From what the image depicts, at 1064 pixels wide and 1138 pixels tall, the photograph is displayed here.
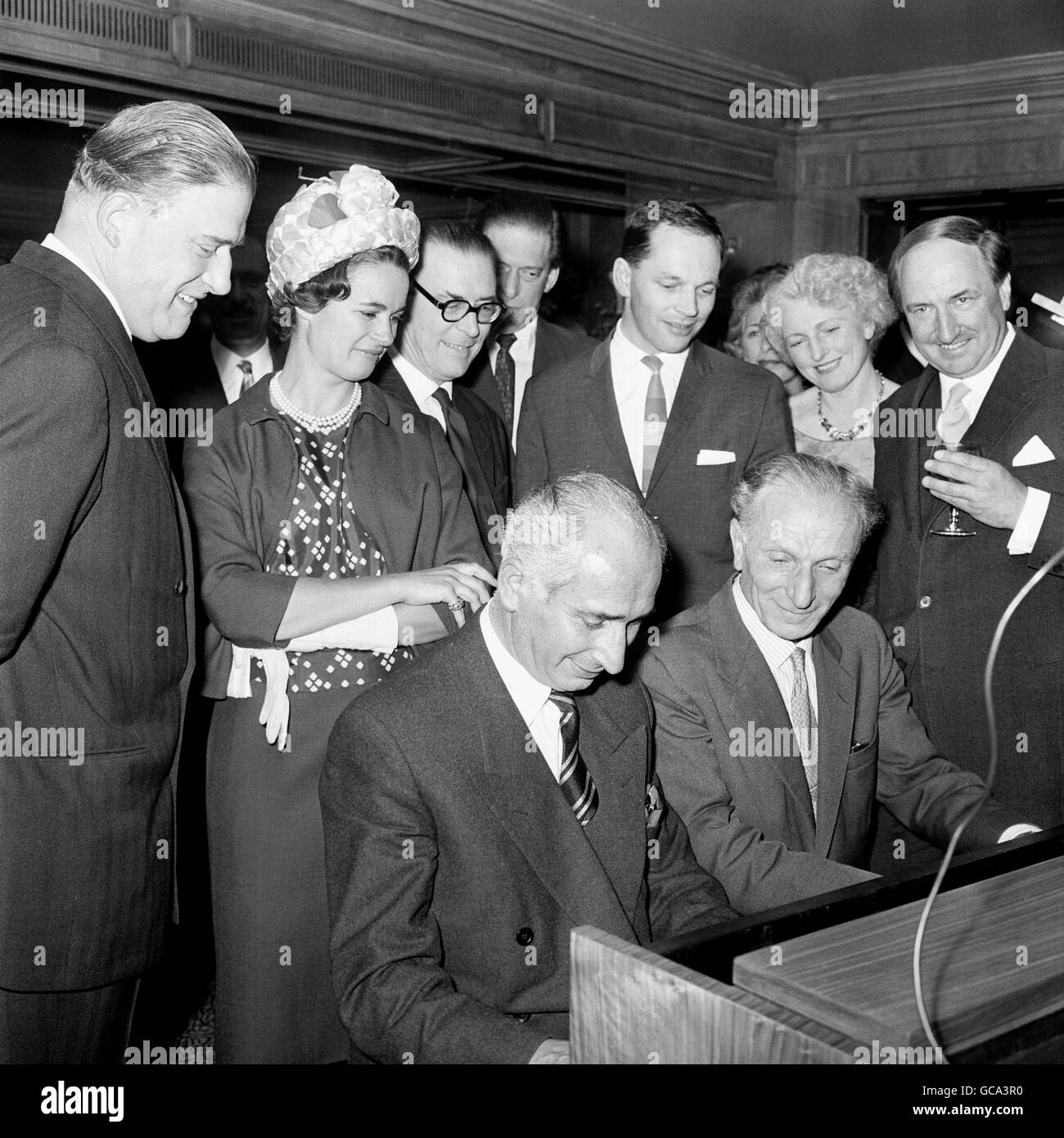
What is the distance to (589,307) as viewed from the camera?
19.9ft

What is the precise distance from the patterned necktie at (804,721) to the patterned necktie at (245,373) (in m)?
2.20

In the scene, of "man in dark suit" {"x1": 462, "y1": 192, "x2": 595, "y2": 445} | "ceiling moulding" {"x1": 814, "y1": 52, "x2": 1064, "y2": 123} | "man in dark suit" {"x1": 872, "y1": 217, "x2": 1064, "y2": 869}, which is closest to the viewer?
"man in dark suit" {"x1": 872, "y1": 217, "x2": 1064, "y2": 869}

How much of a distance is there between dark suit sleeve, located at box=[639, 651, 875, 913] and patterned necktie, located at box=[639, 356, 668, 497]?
0.84 meters

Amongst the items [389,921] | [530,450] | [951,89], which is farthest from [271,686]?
[951,89]

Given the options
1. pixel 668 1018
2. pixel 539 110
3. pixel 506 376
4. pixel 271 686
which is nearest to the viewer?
pixel 668 1018

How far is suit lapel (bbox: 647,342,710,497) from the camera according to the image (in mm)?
2883

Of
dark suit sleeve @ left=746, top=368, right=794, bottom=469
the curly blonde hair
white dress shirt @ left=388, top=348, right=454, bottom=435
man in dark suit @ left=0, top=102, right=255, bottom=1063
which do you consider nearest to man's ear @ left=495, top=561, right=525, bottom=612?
man in dark suit @ left=0, top=102, right=255, bottom=1063

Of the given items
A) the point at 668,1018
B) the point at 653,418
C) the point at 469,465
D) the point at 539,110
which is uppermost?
the point at 539,110

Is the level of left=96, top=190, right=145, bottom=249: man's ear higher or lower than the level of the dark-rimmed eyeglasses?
lower

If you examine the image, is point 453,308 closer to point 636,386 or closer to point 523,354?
point 636,386

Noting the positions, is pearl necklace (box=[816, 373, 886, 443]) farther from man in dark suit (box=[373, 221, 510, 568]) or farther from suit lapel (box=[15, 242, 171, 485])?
suit lapel (box=[15, 242, 171, 485])

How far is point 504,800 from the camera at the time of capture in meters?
1.67

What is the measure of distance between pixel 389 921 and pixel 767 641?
949mm

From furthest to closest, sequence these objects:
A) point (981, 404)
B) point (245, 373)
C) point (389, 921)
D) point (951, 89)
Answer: point (951, 89) → point (245, 373) → point (981, 404) → point (389, 921)
